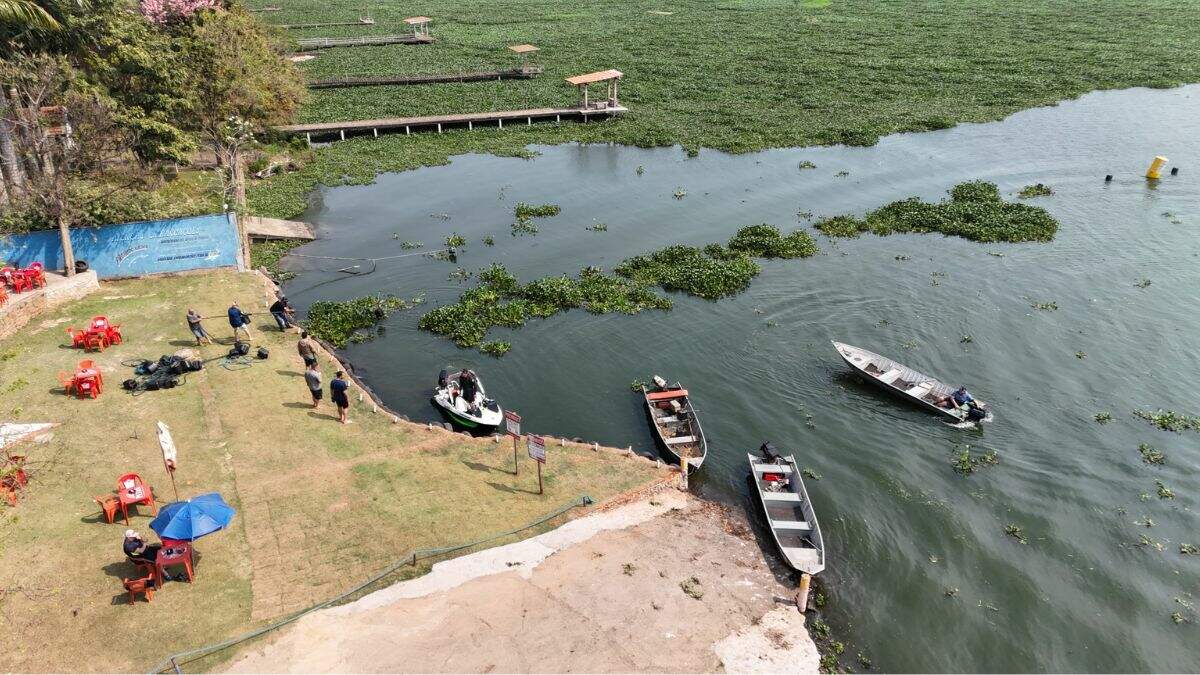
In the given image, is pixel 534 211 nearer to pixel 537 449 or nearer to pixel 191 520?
pixel 537 449

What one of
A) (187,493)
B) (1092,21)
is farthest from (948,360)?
(1092,21)

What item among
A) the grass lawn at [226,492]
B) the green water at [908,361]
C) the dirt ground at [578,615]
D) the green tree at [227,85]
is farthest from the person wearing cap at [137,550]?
the green tree at [227,85]

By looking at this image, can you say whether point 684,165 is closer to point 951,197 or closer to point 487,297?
point 951,197

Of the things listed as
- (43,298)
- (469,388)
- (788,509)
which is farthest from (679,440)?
(43,298)

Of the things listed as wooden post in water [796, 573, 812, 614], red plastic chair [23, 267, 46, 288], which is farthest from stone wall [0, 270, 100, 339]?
wooden post in water [796, 573, 812, 614]

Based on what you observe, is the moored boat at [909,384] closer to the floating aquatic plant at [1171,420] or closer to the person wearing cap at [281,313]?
the floating aquatic plant at [1171,420]

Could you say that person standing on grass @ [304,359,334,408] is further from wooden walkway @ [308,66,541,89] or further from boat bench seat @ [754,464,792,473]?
wooden walkway @ [308,66,541,89]
